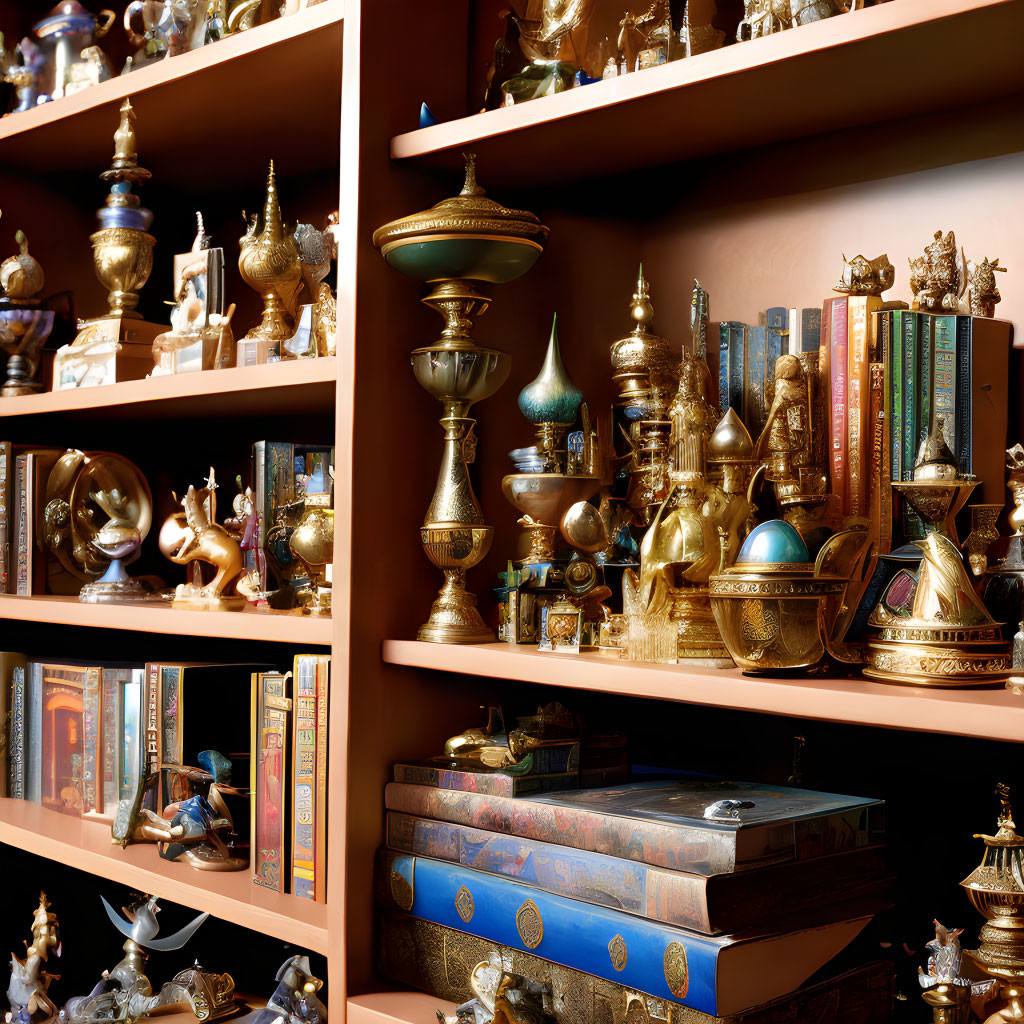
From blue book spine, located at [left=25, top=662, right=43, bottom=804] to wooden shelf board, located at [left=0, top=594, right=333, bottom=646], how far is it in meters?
0.13

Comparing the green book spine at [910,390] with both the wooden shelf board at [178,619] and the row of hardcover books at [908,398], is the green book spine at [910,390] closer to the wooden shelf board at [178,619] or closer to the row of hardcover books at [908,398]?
the row of hardcover books at [908,398]

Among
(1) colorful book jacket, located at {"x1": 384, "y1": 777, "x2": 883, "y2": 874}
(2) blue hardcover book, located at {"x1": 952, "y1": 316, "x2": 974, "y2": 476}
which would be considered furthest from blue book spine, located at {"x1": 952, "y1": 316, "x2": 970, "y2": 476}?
(1) colorful book jacket, located at {"x1": 384, "y1": 777, "x2": 883, "y2": 874}

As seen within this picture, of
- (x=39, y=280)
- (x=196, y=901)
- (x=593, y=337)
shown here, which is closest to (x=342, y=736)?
(x=196, y=901)

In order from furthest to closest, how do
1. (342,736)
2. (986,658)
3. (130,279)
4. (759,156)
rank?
(130,279)
(759,156)
(342,736)
(986,658)

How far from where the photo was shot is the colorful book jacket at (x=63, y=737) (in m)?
1.67

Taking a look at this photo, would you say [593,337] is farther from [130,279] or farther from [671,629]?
[130,279]

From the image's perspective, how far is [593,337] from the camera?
1.40m

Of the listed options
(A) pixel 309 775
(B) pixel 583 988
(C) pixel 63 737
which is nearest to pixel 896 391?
(B) pixel 583 988

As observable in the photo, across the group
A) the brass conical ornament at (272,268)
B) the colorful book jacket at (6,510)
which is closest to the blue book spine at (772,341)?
the brass conical ornament at (272,268)

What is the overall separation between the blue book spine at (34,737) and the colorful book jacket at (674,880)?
34.0 inches

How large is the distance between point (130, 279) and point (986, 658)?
132 cm

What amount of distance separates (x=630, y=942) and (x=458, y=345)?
590 mm

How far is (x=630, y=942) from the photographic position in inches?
37.9

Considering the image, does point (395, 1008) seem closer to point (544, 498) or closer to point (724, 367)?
point (544, 498)
